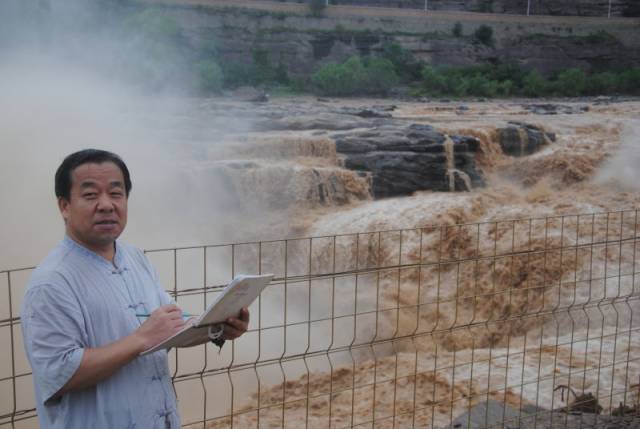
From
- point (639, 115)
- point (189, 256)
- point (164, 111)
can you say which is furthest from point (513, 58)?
point (189, 256)

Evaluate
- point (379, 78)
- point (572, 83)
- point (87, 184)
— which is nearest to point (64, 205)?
point (87, 184)

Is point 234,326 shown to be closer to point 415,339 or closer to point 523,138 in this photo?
point 415,339

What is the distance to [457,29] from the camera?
3409 cm

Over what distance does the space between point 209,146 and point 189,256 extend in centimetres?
408

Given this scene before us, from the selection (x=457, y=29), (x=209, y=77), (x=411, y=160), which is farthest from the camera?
(x=457, y=29)

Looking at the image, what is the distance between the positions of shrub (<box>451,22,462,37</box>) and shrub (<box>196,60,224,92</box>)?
12.7m

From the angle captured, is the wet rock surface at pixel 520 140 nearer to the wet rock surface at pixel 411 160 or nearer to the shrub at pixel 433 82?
the wet rock surface at pixel 411 160

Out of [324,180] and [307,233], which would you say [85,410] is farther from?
[324,180]

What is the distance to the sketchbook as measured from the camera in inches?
70.9

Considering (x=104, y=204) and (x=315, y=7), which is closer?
(x=104, y=204)

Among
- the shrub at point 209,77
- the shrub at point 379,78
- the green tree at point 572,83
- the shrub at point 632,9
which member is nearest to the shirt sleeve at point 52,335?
the shrub at point 209,77

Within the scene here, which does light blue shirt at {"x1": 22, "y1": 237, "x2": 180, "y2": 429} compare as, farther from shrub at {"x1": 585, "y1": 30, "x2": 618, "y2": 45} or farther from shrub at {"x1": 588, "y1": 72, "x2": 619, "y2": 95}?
shrub at {"x1": 585, "y1": 30, "x2": 618, "y2": 45}

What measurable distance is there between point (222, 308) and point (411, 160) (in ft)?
41.8

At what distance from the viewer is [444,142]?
48.9ft
